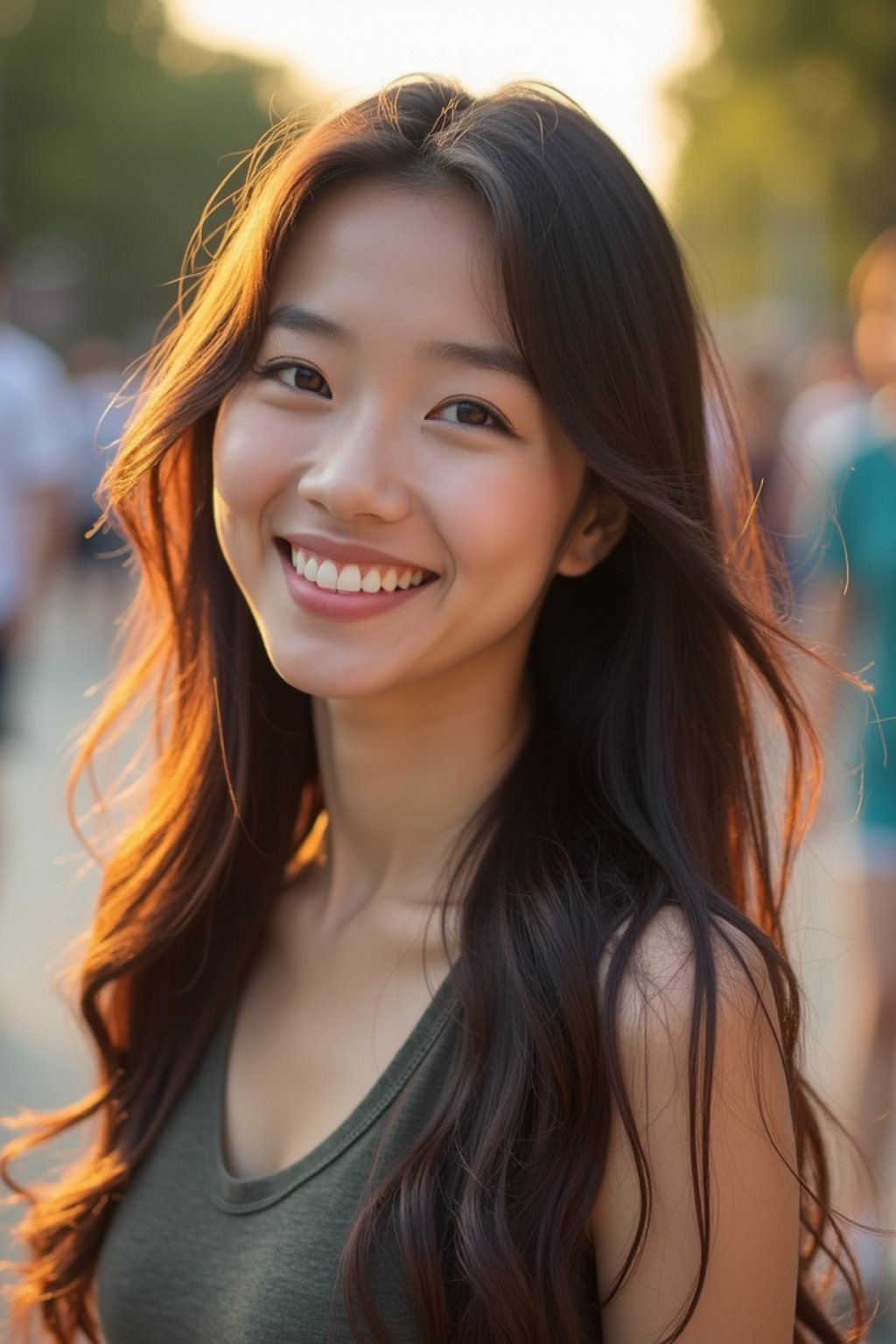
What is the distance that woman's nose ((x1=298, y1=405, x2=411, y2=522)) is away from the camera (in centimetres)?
184

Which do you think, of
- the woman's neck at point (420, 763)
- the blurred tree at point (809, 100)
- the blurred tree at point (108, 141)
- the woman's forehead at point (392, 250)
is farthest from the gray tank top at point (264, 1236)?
the blurred tree at point (108, 141)

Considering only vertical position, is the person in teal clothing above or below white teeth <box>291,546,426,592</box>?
above

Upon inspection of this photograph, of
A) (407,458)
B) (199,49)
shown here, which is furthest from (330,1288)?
(199,49)

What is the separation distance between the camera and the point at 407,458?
1.86 m

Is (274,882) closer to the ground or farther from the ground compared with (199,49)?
closer to the ground

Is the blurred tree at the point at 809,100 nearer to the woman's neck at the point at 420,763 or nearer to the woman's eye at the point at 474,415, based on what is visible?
the woman's neck at the point at 420,763

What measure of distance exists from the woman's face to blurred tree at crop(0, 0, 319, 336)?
38805 mm

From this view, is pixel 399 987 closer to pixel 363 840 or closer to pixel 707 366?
pixel 363 840

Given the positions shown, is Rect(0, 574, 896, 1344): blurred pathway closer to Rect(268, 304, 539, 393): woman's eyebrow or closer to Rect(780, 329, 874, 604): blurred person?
Rect(268, 304, 539, 393): woman's eyebrow

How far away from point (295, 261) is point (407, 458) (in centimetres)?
29

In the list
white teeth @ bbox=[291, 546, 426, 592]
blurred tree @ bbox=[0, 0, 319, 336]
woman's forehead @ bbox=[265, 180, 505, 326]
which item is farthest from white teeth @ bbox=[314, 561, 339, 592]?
blurred tree @ bbox=[0, 0, 319, 336]

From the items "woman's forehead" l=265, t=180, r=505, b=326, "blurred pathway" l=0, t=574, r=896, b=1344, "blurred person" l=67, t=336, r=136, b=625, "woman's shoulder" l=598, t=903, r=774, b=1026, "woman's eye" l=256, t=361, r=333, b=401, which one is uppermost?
"blurred person" l=67, t=336, r=136, b=625

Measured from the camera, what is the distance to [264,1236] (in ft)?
6.16

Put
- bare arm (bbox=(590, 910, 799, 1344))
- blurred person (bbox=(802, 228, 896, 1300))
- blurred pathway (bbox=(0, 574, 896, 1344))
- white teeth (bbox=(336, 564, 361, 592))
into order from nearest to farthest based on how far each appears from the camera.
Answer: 1. bare arm (bbox=(590, 910, 799, 1344))
2. white teeth (bbox=(336, 564, 361, 592))
3. blurred person (bbox=(802, 228, 896, 1300))
4. blurred pathway (bbox=(0, 574, 896, 1344))
